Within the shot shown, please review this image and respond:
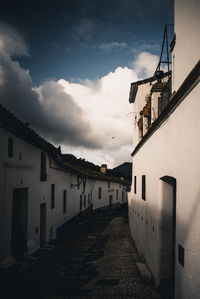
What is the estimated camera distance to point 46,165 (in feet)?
35.1

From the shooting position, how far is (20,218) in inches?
322

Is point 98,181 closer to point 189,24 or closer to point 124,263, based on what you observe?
point 124,263

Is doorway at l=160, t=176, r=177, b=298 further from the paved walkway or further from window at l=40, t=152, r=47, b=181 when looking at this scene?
window at l=40, t=152, r=47, b=181

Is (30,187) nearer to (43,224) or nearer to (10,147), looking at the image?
(10,147)

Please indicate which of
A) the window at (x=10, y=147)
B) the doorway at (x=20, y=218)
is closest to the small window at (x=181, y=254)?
the window at (x=10, y=147)

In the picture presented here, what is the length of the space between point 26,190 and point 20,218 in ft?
3.25

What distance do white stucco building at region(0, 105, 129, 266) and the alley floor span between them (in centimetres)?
61

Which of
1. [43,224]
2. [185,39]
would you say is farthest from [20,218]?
[185,39]

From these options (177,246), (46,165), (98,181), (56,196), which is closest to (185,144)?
(177,246)

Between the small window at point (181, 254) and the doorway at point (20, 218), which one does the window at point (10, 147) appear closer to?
the doorway at point (20, 218)

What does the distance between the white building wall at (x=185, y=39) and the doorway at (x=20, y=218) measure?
6.13 m

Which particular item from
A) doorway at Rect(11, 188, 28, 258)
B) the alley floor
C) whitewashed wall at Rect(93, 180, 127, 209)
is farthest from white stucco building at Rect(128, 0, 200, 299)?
whitewashed wall at Rect(93, 180, 127, 209)

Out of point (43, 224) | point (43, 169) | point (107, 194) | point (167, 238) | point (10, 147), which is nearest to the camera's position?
point (167, 238)

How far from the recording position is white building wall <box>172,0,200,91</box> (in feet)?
12.9
